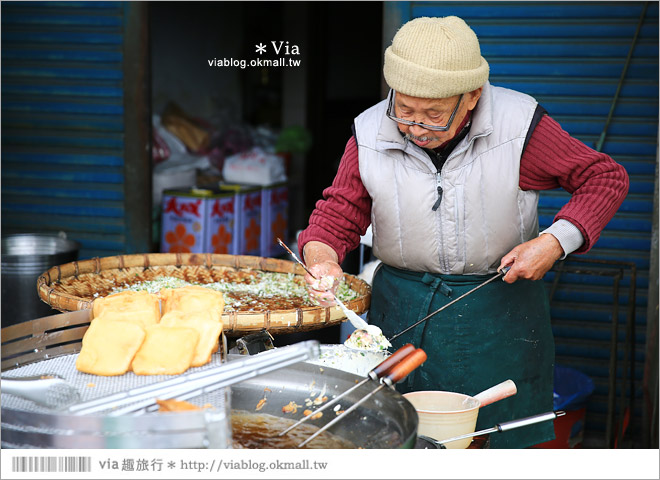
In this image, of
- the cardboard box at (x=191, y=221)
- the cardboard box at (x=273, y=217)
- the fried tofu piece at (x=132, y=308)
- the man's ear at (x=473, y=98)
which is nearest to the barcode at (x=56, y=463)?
the fried tofu piece at (x=132, y=308)

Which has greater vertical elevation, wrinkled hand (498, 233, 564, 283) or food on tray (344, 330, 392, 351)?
wrinkled hand (498, 233, 564, 283)

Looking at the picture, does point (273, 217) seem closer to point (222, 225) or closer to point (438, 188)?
point (222, 225)

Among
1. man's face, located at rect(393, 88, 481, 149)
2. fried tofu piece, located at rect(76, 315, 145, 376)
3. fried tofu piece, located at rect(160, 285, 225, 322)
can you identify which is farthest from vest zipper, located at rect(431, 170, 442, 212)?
fried tofu piece, located at rect(76, 315, 145, 376)

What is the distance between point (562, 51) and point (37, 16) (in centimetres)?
349

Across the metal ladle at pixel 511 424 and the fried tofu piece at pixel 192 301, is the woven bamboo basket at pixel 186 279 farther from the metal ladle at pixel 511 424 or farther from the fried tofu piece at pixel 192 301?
the metal ladle at pixel 511 424

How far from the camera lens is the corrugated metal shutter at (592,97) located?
409 cm

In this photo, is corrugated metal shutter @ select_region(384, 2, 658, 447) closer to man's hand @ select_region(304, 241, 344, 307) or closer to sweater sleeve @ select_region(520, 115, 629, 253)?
sweater sleeve @ select_region(520, 115, 629, 253)

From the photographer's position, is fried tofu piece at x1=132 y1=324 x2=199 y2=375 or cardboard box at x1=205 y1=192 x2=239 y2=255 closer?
fried tofu piece at x1=132 y1=324 x2=199 y2=375

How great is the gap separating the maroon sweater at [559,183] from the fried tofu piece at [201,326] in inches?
32.1

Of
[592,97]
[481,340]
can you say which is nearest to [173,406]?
[481,340]

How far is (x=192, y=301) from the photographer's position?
6.54 ft

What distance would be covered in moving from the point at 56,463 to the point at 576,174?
6.24 feet

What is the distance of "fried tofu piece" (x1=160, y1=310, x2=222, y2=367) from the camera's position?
1818 mm

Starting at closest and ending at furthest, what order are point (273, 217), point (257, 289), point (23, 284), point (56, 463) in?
point (56, 463), point (257, 289), point (23, 284), point (273, 217)
